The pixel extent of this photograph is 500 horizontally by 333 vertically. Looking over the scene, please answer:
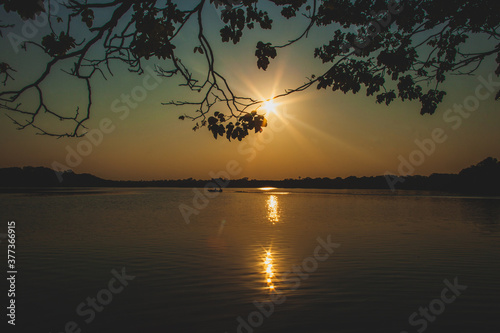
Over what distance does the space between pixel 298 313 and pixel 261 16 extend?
23.1 feet

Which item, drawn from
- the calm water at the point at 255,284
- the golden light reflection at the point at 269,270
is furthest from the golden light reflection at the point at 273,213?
the golden light reflection at the point at 269,270

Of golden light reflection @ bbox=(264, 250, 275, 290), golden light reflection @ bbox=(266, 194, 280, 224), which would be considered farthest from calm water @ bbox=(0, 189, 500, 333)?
golden light reflection @ bbox=(266, 194, 280, 224)

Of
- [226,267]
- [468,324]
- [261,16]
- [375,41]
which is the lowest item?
[468,324]

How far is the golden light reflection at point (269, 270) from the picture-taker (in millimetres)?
13152

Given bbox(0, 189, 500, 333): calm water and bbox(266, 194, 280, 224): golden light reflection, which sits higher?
bbox(266, 194, 280, 224): golden light reflection

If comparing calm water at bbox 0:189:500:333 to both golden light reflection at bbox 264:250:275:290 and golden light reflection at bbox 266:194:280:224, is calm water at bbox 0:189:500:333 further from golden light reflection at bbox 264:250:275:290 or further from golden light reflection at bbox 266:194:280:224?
golden light reflection at bbox 266:194:280:224

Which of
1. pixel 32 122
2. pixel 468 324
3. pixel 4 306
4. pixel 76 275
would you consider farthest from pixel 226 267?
pixel 32 122

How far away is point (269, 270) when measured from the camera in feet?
51.1

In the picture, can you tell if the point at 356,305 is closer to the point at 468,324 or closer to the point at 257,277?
the point at 468,324

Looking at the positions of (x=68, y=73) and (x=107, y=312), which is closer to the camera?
(x=68, y=73)

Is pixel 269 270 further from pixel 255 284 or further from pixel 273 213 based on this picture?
pixel 273 213

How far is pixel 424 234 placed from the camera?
89.1 feet

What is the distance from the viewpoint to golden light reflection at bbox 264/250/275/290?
13152 millimetres

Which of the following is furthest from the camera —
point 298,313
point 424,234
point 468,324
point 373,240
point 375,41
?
point 424,234
